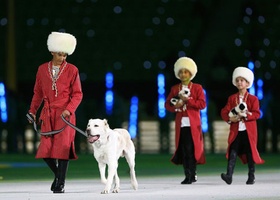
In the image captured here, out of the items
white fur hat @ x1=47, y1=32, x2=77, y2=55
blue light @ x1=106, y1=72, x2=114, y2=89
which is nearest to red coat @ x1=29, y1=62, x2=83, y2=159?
white fur hat @ x1=47, y1=32, x2=77, y2=55

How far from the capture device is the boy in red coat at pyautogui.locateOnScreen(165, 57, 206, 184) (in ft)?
66.3

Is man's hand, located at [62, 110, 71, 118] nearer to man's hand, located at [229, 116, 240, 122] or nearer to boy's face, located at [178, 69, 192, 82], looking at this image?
boy's face, located at [178, 69, 192, 82]

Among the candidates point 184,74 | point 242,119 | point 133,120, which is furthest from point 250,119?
point 133,120

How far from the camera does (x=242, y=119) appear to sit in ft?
65.7

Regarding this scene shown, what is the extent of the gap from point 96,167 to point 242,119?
790 centimetres

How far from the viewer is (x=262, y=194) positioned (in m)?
17.6

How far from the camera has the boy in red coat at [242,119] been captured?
1997 cm

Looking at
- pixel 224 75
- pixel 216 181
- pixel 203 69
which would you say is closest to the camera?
pixel 216 181

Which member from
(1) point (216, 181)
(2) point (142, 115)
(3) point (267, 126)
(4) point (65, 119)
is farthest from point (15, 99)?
(4) point (65, 119)

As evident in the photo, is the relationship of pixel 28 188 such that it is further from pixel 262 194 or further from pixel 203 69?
pixel 203 69

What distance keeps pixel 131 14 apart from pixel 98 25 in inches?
61.4

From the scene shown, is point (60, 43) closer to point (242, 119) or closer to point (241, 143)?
point (242, 119)

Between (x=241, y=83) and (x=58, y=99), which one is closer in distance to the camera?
(x=58, y=99)

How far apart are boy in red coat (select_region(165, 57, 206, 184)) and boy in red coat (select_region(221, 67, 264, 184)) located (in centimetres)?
45
